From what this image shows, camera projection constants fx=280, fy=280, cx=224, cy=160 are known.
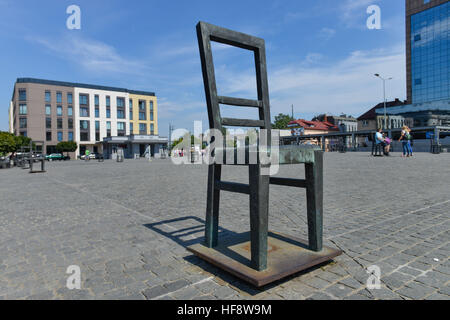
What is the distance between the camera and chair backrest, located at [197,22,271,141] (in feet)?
7.22

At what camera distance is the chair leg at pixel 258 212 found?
1871 mm

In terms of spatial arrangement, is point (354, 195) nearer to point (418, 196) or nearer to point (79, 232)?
point (418, 196)

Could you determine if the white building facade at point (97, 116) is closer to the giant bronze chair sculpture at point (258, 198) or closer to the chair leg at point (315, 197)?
the giant bronze chair sculpture at point (258, 198)

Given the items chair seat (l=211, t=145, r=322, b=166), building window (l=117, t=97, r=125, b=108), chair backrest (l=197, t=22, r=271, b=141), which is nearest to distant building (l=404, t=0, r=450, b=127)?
building window (l=117, t=97, r=125, b=108)

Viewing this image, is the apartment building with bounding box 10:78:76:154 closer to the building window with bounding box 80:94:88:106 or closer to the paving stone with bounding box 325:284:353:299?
the building window with bounding box 80:94:88:106

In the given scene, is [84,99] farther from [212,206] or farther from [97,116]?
[212,206]

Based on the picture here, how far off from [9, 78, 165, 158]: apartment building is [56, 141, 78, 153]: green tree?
8.80 feet

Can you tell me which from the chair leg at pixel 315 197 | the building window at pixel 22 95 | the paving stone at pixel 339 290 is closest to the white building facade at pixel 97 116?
the building window at pixel 22 95

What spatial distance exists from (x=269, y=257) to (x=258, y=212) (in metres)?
0.55

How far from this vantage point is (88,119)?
64812mm

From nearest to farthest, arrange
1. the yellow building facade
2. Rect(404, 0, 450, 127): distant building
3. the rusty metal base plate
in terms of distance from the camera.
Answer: the rusty metal base plate, Rect(404, 0, 450, 127): distant building, the yellow building facade

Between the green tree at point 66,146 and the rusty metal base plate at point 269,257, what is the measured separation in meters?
65.0

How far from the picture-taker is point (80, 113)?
209ft

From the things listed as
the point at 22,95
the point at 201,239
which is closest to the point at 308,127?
the point at 22,95
